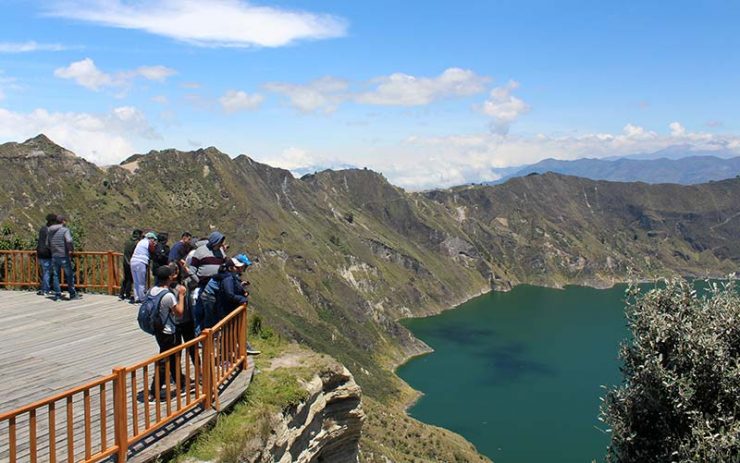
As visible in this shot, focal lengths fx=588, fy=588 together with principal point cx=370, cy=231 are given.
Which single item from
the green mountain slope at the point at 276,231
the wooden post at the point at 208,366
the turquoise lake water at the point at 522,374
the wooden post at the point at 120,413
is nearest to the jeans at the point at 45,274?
the wooden post at the point at 208,366

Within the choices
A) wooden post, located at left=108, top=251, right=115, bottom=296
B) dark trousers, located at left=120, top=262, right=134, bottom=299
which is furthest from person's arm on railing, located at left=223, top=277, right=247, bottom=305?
wooden post, located at left=108, top=251, right=115, bottom=296

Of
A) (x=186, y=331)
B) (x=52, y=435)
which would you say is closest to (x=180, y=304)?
(x=186, y=331)

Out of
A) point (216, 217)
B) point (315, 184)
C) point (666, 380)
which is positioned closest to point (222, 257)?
point (666, 380)

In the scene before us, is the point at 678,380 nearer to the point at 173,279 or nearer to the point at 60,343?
the point at 173,279

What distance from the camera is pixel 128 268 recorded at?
16812mm

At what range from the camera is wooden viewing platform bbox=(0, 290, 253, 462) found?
763 centimetres

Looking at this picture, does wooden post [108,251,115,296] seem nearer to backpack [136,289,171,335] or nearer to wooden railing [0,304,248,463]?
wooden railing [0,304,248,463]

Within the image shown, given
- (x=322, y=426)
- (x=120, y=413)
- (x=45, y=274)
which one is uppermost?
(x=45, y=274)

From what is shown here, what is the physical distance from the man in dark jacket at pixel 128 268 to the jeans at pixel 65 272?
4.34 ft

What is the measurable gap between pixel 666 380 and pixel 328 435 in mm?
7452

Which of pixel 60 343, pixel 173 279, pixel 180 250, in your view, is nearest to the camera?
pixel 173 279

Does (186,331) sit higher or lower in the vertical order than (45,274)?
lower

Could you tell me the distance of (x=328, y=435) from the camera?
549 inches

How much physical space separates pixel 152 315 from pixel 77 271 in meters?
10.9
